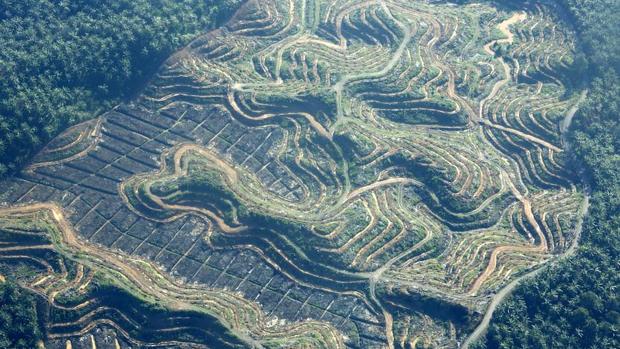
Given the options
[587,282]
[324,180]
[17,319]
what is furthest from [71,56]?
[587,282]

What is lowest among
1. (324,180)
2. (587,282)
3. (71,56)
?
(71,56)

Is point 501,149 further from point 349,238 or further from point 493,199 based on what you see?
point 349,238

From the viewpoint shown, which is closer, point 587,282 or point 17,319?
point 17,319

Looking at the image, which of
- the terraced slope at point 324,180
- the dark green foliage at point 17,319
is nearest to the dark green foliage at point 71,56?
the terraced slope at point 324,180

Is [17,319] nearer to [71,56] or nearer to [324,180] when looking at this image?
[71,56]

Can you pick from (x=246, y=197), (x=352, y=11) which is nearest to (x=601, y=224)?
(x=246, y=197)

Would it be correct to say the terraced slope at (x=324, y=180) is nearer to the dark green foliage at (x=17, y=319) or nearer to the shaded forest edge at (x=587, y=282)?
the dark green foliage at (x=17, y=319)

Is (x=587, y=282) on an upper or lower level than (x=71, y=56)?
upper

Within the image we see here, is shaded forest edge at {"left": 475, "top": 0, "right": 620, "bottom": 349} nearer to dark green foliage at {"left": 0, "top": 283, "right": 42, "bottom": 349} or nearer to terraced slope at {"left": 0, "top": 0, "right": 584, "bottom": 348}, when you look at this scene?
terraced slope at {"left": 0, "top": 0, "right": 584, "bottom": 348}
